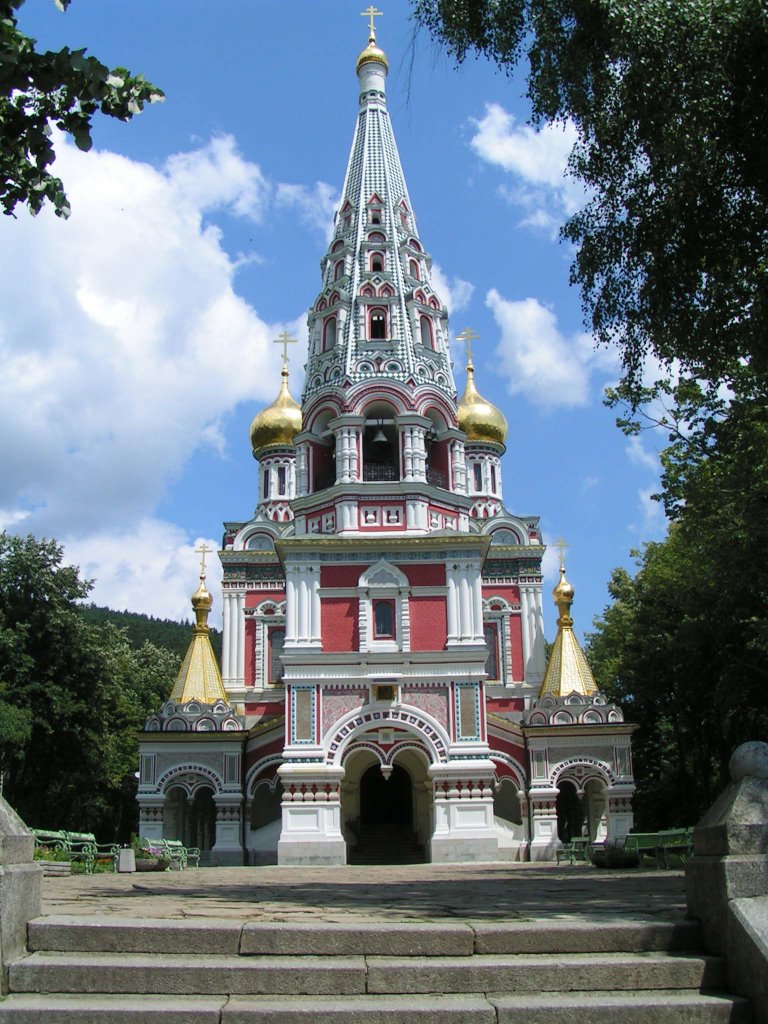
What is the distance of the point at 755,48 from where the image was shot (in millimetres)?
9570

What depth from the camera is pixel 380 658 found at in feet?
77.5

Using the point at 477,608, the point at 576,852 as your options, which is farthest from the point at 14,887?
the point at 477,608

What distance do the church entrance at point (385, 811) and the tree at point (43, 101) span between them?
66.4 ft

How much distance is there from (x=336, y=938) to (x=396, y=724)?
58.8 ft

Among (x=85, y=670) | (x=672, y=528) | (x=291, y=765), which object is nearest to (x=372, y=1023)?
(x=291, y=765)

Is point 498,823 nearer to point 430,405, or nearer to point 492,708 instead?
point 492,708

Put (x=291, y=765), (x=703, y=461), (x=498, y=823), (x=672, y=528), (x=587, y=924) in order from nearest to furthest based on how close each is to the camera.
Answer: (x=587, y=924) → (x=703, y=461) → (x=291, y=765) → (x=498, y=823) → (x=672, y=528)

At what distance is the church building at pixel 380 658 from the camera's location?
23.4 m

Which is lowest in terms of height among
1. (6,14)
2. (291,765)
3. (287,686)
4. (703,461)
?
(291,765)

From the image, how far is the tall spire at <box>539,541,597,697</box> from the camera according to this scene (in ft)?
90.1

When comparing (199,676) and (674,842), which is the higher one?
(199,676)

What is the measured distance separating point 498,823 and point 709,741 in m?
8.61

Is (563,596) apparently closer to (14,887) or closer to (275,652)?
(275,652)

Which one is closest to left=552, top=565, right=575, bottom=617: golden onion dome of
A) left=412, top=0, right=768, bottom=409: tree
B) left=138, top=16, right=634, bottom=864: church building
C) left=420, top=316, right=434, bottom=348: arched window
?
left=138, top=16, right=634, bottom=864: church building
